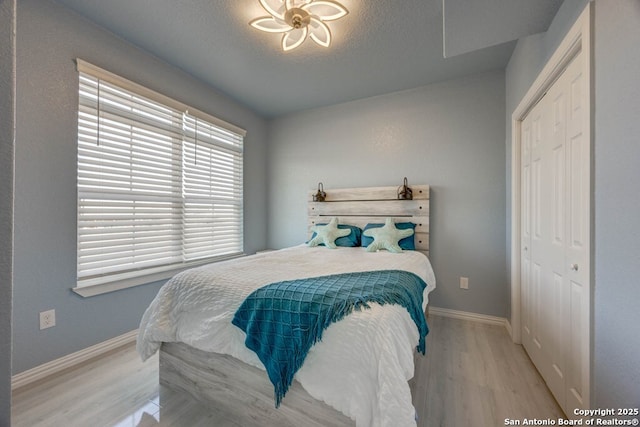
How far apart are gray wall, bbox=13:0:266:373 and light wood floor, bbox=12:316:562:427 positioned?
30 cm

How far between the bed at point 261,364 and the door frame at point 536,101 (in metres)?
0.90

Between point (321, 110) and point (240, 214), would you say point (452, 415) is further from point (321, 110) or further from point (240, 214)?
point (321, 110)

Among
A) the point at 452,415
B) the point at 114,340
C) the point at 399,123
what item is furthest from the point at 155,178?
the point at 452,415

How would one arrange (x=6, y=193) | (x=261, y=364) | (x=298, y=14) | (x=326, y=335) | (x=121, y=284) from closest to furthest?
(x=6, y=193) < (x=326, y=335) < (x=261, y=364) < (x=298, y=14) < (x=121, y=284)

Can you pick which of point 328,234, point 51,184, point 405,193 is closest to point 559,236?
point 405,193

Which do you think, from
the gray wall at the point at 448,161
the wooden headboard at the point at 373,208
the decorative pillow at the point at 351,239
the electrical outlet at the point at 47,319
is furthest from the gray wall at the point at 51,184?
the gray wall at the point at 448,161

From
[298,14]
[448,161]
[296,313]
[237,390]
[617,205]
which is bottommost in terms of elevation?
[237,390]

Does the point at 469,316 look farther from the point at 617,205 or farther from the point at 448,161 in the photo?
the point at 617,205

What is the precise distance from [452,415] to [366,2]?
2.62 m

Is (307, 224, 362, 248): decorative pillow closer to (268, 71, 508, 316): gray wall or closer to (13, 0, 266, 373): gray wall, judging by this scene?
(268, 71, 508, 316): gray wall

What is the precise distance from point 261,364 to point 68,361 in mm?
1675

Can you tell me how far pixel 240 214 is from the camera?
3504 mm

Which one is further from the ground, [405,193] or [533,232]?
[405,193]

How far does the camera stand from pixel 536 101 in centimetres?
185
